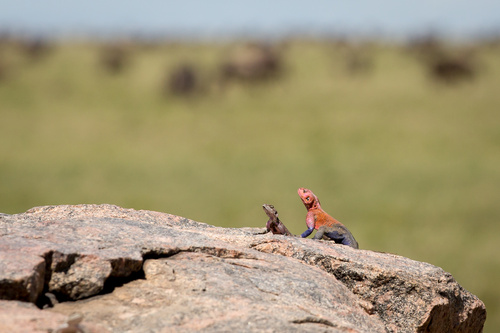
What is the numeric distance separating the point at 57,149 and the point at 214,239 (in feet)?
67.9

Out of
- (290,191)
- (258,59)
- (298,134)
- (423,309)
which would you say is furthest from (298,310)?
(258,59)

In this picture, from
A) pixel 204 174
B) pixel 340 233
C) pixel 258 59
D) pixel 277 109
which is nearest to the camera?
pixel 340 233

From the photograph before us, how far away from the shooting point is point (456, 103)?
2761cm

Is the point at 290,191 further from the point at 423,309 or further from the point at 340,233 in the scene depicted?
the point at 423,309

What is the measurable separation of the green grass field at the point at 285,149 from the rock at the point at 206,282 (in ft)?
38.9

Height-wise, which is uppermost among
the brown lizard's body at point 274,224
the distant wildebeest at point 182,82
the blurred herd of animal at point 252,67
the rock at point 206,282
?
the blurred herd of animal at point 252,67

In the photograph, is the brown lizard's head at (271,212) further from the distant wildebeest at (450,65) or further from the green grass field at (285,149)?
the distant wildebeest at (450,65)

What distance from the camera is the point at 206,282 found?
5141 mm

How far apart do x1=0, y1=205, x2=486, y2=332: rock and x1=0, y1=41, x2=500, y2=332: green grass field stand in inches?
467

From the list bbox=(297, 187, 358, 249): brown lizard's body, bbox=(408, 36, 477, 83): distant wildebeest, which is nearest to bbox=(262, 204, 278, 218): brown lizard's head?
bbox=(297, 187, 358, 249): brown lizard's body

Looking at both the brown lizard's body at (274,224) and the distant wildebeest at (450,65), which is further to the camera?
the distant wildebeest at (450,65)

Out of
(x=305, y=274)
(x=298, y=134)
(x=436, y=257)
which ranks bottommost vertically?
(x=305, y=274)

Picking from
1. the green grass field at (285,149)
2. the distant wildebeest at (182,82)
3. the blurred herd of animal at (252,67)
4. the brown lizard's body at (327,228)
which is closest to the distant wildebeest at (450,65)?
the blurred herd of animal at (252,67)

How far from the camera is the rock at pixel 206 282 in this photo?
15.3 feet
